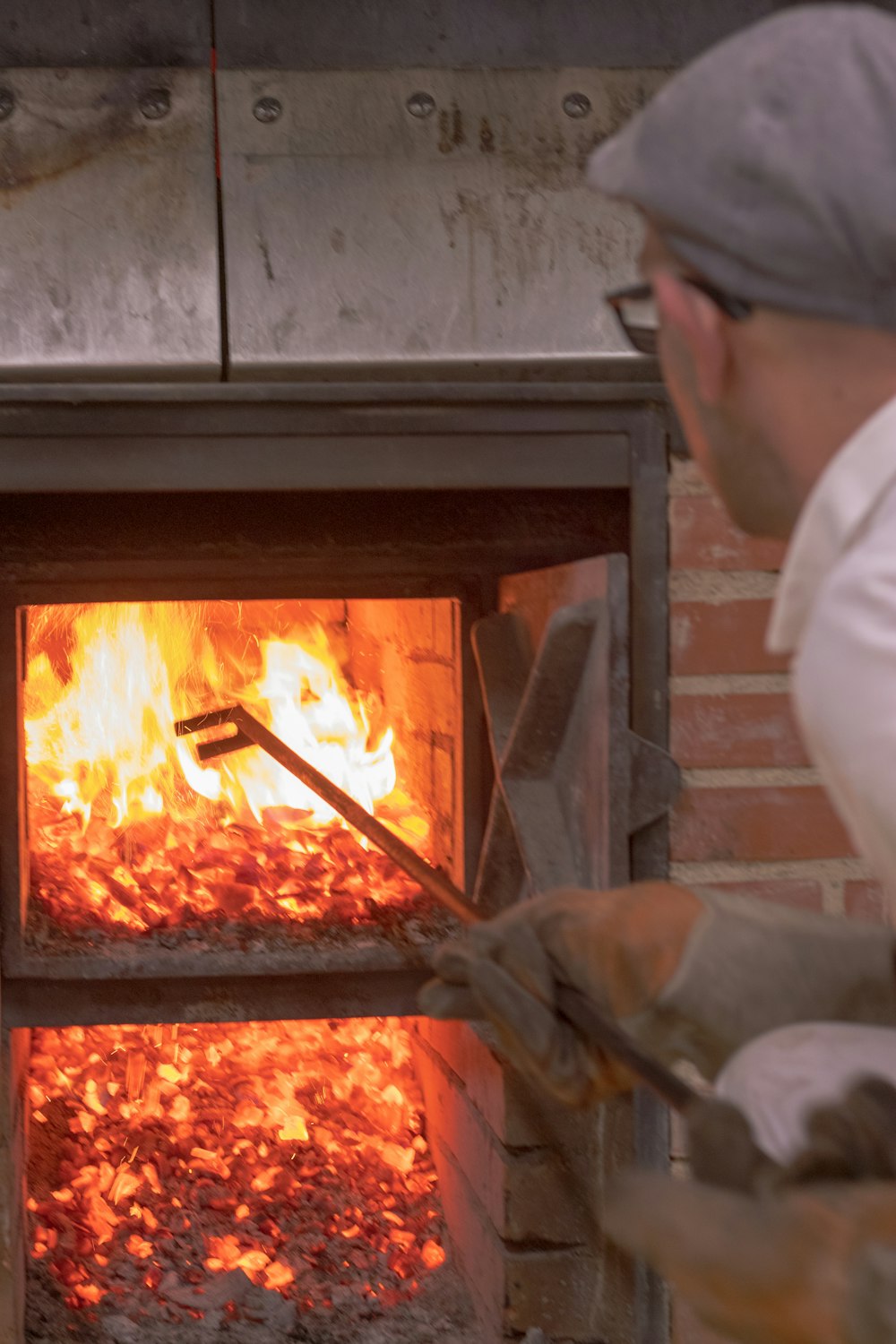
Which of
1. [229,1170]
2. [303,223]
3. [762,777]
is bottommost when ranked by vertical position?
[229,1170]

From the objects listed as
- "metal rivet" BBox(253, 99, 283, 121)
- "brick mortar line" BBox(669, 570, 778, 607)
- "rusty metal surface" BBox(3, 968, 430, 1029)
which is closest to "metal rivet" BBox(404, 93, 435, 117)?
"metal rivet" BBox(253, 99, 283, 121)

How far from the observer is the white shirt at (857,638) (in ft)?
2.25

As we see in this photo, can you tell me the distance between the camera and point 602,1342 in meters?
1.77

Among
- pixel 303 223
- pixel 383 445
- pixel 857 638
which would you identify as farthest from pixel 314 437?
pixel 857 638

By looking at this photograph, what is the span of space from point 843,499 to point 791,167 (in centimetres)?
20

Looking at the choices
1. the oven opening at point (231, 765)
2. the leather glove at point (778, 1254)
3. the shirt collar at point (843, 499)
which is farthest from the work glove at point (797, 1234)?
the oven opening at point (231, 765)

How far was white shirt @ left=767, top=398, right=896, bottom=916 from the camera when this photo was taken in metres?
0.69

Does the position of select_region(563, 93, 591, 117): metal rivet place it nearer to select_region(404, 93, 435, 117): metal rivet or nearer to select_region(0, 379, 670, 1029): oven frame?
select_region(404, 93, 435, 117): metal rivet

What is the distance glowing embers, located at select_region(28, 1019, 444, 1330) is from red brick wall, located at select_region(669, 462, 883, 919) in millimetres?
853

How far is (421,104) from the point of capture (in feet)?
5.03

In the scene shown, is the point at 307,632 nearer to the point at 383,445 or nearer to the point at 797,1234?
the point at 383,445

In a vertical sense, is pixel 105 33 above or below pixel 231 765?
above

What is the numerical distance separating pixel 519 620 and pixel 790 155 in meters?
1.00

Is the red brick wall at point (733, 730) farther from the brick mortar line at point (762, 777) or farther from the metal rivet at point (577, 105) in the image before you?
the metal rivet at point (577, 105)
